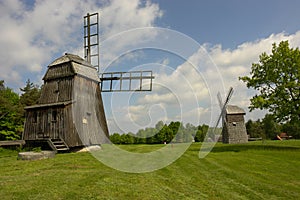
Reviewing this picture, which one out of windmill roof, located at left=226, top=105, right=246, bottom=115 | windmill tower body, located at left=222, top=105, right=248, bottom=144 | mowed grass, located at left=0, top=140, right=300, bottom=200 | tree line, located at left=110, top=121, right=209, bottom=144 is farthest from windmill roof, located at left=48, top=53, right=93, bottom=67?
windmill roof, located at left=226, top=105, right=246, bottom=115

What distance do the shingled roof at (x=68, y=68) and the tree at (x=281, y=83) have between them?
1627 centimetres

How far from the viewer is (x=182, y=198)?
7.04 m

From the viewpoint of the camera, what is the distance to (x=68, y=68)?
2102 cm

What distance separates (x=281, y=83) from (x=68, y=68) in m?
20.3

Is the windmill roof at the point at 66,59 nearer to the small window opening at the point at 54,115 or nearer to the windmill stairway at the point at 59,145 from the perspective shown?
the small window opening at the point at 54,115

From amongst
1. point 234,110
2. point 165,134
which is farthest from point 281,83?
point 165,134

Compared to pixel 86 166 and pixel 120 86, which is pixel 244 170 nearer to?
pixel 86 166

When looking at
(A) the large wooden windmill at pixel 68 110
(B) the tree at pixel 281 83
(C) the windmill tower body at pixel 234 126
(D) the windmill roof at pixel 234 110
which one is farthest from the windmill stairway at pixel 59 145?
(D) the windmill roof at pixel 234 110

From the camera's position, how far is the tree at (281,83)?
23297 mm

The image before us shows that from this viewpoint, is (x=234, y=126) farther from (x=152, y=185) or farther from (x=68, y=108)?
(x=152, y=185)

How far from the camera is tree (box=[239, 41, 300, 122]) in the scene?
23.3 meters

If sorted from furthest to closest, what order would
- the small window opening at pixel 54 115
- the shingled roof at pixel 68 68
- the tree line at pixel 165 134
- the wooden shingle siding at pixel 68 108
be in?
the shingled roof at pixel 68 68
the small window opening at pixel 54 115
the wooden shingle siding at pixel 68 108
the tree line at pixel 165 134

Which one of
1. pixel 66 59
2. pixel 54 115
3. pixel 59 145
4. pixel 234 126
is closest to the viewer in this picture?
pixel 59 145

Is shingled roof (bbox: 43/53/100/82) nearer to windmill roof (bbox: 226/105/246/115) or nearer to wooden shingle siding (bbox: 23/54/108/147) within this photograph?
wooden shingle siding (bbox: 23/54/108/147)
